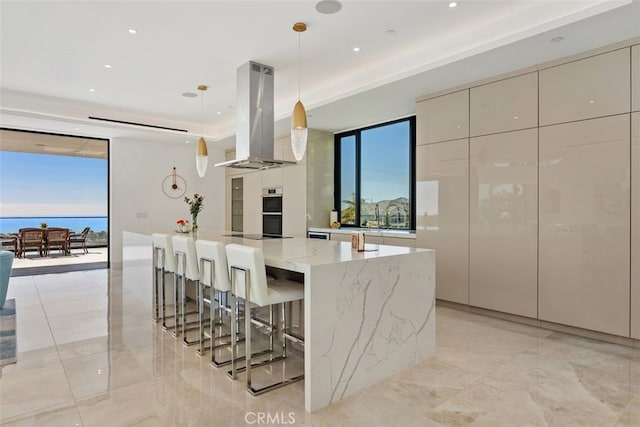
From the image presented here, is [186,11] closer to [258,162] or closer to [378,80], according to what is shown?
[258,162]

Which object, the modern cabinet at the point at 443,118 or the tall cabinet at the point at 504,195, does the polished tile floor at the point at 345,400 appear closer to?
the tall cabinet at the point at 504,195

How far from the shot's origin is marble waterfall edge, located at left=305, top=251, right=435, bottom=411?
2139 millimetres

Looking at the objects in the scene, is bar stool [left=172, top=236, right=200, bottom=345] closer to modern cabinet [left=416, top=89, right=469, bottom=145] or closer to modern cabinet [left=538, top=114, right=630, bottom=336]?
modern cabinet [left=416, top=89, right=469, bottom=145]

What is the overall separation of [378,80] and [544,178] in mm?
2023

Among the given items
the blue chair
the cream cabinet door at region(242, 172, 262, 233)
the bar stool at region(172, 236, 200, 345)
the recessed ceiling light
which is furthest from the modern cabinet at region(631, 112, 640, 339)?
the blue chair

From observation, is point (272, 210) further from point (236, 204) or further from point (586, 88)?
point (586, 88)

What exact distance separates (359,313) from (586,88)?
284cm

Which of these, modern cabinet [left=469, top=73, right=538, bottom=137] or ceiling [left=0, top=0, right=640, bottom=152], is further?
modern cabinet [left=469, top=73, right=538, bottom=137]

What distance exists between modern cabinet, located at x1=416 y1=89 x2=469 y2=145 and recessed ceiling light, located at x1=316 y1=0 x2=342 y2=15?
1802 millimetres

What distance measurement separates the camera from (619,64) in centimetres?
299

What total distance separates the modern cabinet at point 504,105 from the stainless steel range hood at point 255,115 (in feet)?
6.99

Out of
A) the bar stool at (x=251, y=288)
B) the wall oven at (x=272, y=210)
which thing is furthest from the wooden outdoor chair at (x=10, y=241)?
the bar stool at (x=251, y=288)

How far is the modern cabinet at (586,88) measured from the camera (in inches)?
118

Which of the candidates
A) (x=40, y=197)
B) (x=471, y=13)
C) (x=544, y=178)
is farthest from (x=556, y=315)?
(x=40, y=197)
